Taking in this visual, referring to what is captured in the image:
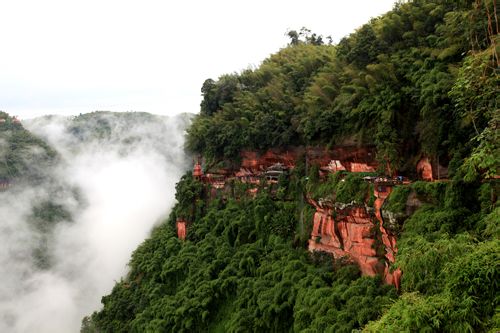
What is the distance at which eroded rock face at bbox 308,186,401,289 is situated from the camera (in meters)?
13.5

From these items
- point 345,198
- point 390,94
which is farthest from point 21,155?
point 390,94

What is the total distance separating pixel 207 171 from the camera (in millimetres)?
23641

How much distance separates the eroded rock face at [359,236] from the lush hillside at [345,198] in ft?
0.57

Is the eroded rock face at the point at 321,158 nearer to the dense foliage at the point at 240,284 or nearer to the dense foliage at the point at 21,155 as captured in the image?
the dense foliage at the point at 240,284

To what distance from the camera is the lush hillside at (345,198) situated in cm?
725

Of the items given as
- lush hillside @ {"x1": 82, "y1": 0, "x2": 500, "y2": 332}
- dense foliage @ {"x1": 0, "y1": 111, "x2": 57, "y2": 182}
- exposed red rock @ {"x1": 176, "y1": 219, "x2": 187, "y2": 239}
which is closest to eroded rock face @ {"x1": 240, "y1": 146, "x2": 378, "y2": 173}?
lush hillside @ {"x1": 82, "y1": 0, "x2": 500, "y2": 332}

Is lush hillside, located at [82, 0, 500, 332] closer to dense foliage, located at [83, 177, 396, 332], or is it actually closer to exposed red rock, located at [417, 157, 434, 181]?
dense foliage, located at [83, 177, 396, 332]

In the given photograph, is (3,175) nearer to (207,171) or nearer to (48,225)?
(48,225)

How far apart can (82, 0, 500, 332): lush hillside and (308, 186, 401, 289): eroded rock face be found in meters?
0.17

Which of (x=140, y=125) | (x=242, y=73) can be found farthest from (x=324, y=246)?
(x=140, y=125)

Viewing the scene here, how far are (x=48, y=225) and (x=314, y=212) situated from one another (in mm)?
31950

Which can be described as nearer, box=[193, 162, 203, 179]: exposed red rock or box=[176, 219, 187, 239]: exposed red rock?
box=[176, 219, 187, 239]: exposed red rock

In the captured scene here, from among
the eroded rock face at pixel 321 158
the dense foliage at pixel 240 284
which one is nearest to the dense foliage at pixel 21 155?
the dense foliage at pixel 240 284

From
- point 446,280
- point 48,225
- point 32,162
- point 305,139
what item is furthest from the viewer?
point 32,162
